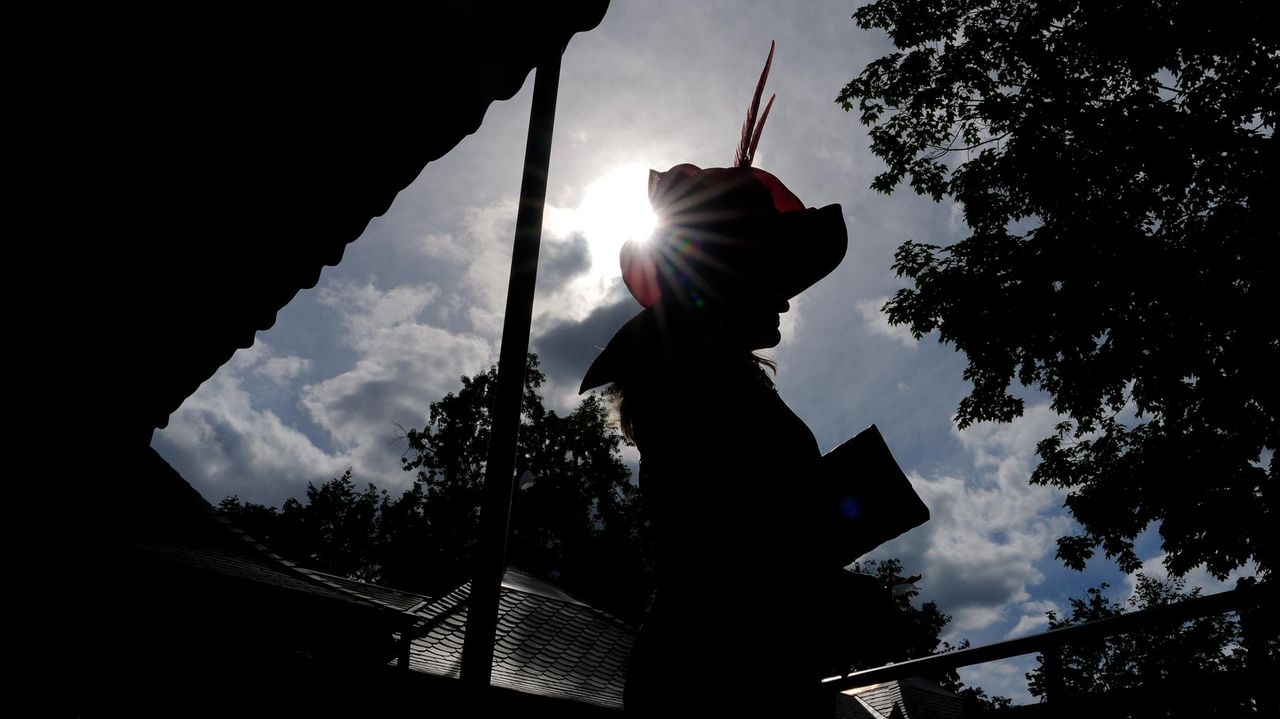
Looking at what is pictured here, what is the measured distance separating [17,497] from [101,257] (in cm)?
91

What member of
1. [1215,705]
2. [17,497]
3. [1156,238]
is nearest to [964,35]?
[1156,238]

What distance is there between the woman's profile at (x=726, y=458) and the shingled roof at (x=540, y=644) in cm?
1047

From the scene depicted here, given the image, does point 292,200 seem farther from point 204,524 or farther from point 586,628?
point 586,628

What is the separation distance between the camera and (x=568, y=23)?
1577 millimetres

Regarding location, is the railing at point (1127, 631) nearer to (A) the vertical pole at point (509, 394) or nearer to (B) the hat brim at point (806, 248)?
(A) the vertical pole at point (509, 394)

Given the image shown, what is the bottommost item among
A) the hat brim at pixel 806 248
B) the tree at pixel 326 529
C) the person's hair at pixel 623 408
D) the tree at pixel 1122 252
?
the person's hair at pixel 623 408

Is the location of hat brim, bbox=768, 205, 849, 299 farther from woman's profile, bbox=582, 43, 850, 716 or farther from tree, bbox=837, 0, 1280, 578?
tree, bbox=837, 0, 1280, 578

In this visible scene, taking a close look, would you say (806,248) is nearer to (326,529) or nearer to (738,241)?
(738,241)

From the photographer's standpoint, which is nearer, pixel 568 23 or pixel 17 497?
pixel 568 23

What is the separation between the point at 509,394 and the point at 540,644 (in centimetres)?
1298

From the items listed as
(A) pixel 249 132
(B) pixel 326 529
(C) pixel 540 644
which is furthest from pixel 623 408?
(B) pixel 326 529

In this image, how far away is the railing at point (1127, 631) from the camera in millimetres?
1958

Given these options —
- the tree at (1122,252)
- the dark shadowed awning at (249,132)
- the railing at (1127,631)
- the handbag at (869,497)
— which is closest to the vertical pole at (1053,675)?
the railing at (1127,631)

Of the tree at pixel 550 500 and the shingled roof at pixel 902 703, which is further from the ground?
the tree at pixel 550 500
